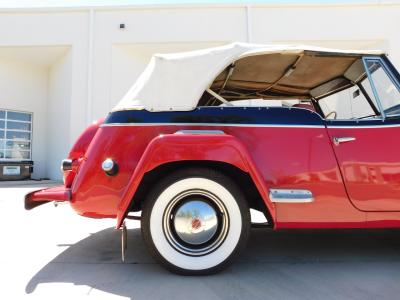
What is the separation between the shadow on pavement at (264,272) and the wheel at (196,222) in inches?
5.3

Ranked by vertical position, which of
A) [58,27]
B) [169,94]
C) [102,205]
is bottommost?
[102,205]

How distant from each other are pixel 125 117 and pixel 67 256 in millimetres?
1383

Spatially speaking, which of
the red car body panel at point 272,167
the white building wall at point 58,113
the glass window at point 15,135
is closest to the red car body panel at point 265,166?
the red car body panel at point 272,167

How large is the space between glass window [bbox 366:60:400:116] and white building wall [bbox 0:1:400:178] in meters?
7.61

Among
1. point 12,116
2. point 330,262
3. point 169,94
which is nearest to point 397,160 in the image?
point 330,262

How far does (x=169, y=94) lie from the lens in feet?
8.38

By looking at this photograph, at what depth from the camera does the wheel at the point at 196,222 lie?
7.52 ft

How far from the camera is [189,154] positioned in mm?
2273

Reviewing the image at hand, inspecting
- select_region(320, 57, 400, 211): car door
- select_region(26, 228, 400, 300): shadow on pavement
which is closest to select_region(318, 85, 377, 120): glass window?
select_region(320, 57, 400, 211): car door

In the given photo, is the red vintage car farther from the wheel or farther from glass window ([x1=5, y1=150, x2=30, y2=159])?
glass window ([x1=5, y1=150, x2=30, y2=159])

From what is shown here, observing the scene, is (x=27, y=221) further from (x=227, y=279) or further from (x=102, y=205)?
(x=227, y=279)

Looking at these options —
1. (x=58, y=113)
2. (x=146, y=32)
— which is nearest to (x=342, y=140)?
(x=146, y=32)

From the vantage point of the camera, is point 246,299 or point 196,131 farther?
point 196,131

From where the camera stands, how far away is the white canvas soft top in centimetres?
254
